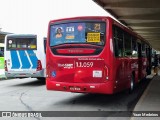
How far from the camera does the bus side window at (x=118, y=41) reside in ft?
36.4

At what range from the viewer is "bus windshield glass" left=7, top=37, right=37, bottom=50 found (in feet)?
59.3

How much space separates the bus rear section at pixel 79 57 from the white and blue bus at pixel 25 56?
6.52m

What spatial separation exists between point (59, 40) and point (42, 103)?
6.80 ft

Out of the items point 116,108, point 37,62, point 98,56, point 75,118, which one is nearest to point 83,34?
point 98,56

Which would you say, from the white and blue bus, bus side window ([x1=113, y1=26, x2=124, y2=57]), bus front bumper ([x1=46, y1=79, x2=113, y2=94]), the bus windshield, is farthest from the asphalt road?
the white and blue bus

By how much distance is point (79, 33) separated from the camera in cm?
1095

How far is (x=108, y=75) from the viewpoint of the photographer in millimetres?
10492

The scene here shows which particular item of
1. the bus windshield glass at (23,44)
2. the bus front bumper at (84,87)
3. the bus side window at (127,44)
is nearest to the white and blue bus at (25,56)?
the bus windshield glass at (23,44)

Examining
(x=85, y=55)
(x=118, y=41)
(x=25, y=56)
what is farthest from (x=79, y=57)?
(x=25, y=56)

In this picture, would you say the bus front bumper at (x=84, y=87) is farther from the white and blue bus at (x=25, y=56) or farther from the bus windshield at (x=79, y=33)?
the white and blue bus at (x=25, y=56)

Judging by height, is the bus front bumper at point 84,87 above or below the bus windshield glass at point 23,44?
below

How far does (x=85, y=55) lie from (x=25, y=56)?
25.4 ft

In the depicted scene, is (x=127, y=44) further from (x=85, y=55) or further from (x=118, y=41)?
(x=85, y=55)

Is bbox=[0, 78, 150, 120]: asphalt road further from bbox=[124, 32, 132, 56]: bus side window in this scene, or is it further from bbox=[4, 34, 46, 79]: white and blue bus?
bbox=[4, 34, 46, 79]: white and blue bus
